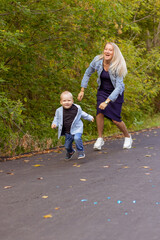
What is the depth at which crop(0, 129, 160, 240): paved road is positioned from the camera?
145 inches

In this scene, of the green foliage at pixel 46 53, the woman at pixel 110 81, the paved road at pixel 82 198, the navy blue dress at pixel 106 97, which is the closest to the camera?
the paved road at pixel 82 198

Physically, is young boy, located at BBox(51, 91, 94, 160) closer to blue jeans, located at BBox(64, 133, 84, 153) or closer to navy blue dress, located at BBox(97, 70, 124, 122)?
blue jeans, located at BBox(64, 133, 84, 153)

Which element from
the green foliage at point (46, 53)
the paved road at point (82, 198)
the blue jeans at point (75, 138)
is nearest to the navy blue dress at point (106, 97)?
the paved road at point (82, 198)

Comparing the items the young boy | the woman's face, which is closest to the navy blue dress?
the woman's face

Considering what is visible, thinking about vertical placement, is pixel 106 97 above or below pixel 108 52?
below

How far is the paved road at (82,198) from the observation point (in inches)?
145

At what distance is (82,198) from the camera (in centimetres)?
478

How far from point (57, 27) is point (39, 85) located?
195cm

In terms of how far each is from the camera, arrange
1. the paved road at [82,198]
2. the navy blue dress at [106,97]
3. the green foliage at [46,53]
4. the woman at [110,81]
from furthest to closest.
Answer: the green foliage at [46,53] → the navy blue dress at [106,97] → the woman at [110,81] → the paved road at [82,198]

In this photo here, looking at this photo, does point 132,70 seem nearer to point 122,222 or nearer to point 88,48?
point 88,48

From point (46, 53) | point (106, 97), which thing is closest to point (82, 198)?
point (106, 97)

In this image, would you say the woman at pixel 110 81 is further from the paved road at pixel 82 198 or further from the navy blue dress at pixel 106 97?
the paved road at pixel 82 198

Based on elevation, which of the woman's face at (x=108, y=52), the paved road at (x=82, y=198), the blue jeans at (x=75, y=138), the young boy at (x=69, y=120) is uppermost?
the woman's face at (x=108, y=52)

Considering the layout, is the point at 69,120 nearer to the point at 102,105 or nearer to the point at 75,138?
the point at 75,138
